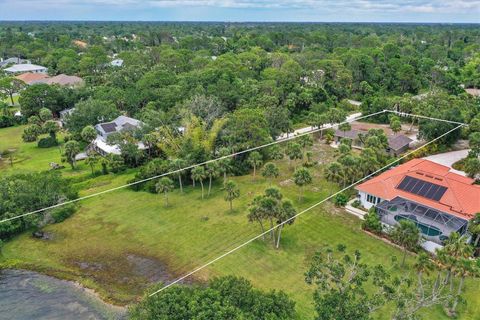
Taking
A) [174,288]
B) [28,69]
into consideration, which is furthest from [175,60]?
[174,288]

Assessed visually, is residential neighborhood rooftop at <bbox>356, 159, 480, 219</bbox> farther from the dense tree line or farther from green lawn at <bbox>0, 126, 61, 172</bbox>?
green lawn at <bbox>0, 126, 61, 172</bbox>

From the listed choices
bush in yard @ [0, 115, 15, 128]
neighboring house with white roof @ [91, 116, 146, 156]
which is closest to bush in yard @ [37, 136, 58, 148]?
neighboring house with white roof @ [91, 116, 146, 156]

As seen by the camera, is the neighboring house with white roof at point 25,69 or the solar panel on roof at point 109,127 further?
the neighboring house with white roof at point 25,69

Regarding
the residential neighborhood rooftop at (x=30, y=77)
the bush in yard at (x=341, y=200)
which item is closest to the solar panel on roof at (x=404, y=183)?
the bush in yard at (x=341, y=200)

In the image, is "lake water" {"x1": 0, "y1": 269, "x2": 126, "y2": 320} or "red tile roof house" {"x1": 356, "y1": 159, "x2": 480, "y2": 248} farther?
"red tile roof house" {"x1": 356, "y1": 159, "x2": 480, "y2": 248}

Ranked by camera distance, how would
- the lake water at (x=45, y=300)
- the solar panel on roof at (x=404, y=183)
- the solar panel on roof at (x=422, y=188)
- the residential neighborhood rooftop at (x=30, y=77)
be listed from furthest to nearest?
the residential neighborhood rooftop at (x=30, y=77)
the solar panel on roof at (x=404, y=183)
the solar panel on roof at (x=422, y=188)
the lake water at (x=45, y=300)

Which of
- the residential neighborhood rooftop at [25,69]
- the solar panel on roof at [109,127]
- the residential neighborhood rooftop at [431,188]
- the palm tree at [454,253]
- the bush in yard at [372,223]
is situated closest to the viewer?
the palm tree at [454,253]

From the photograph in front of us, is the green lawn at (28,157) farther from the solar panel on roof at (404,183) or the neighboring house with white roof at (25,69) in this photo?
the neighboring house with white roof at (25,69)
